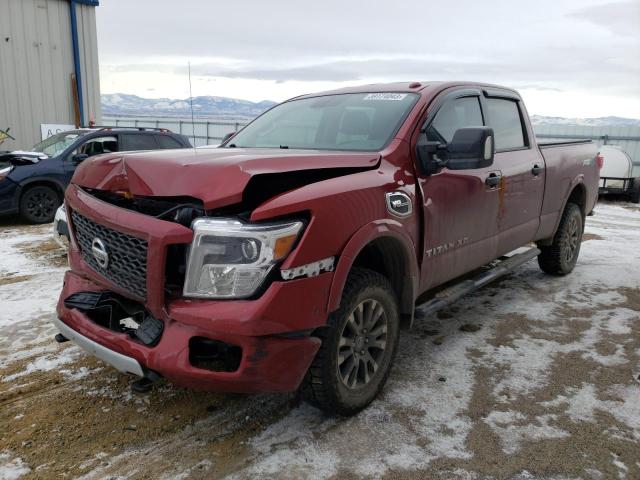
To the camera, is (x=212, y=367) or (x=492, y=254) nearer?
(x=212, y=367)

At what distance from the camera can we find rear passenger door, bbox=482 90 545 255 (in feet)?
13.7

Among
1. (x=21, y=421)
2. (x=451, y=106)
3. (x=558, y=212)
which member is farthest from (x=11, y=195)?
(x=558, y=212)

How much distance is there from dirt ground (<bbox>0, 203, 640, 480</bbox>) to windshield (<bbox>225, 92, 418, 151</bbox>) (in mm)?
1209

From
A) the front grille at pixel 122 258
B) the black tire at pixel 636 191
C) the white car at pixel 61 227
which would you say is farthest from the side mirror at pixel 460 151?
the black tire at pixel 636 191

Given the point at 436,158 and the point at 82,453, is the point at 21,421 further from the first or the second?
the point at 436,158

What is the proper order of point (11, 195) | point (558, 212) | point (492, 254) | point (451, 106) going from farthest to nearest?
point (11, 195), point (558, 212), point (492, 254), point (451, 106)

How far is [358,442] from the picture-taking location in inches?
104

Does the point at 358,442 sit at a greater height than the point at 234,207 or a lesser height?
lesser

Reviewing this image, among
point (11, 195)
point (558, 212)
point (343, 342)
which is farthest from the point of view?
point (11, 195)

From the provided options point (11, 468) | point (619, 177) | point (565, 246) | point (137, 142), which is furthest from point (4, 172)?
point (619, 177)

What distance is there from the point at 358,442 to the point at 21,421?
69.1 inches

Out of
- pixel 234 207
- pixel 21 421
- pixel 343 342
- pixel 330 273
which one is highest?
pixel 234 207

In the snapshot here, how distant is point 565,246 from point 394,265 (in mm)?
3334

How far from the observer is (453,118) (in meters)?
3.76
